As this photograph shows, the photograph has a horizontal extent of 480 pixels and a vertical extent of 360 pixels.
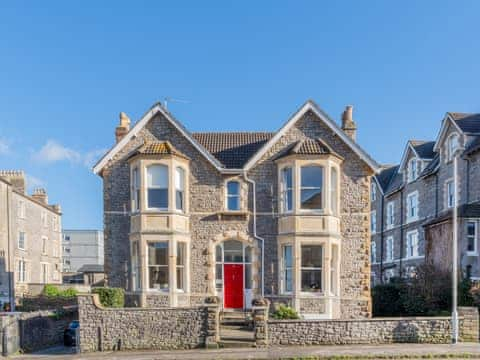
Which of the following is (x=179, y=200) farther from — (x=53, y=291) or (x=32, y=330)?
(x=53, y=291)

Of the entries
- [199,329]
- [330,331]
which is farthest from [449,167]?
[199,329]

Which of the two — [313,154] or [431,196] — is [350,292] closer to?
[313,154]

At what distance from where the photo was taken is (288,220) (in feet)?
63.2

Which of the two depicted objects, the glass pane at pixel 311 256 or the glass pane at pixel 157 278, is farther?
the glass pane at pixel 157 278

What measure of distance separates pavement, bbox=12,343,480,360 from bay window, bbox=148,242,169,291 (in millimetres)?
4144

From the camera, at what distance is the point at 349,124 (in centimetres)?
2088

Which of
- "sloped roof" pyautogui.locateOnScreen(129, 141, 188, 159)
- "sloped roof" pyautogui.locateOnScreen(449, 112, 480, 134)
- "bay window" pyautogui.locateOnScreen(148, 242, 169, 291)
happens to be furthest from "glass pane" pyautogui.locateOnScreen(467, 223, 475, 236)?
"bay window" pyautogui.locateOnScreen(148, 242, 169, 291)

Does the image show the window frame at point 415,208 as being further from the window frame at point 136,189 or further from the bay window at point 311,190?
the window frame at point 136,189

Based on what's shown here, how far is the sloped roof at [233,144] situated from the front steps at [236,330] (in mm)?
7063

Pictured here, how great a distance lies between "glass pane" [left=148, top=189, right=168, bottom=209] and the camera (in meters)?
19.4

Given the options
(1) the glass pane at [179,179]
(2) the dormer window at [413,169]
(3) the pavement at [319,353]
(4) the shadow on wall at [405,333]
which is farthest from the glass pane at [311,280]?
(2) the dormer window at [413,169]

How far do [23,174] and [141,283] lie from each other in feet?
94.6

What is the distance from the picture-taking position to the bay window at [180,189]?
19578 mm

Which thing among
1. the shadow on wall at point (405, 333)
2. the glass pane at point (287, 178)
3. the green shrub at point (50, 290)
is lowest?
the green shrub at point (50, 290)
